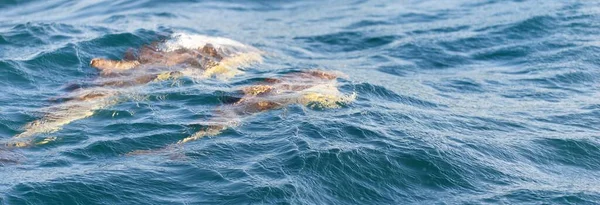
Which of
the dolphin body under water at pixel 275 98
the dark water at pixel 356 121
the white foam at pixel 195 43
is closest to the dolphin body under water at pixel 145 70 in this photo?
the white foam at pixel 195 43

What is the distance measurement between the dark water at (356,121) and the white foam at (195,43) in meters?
0.61

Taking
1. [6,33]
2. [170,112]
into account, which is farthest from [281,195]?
[6,33]

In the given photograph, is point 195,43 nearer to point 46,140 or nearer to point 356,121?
point 356,121

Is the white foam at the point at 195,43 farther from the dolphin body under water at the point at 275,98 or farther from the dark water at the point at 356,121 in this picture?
the dolphin body under water at the point at 275,98

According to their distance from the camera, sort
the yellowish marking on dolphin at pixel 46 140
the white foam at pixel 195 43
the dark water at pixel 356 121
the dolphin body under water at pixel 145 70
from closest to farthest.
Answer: the dark water at pixel 356 121, the yellowish marking on dolphin at pixel 46 140, the dolphin body under water at pixel 145 70, the white foam at pixel 195 43

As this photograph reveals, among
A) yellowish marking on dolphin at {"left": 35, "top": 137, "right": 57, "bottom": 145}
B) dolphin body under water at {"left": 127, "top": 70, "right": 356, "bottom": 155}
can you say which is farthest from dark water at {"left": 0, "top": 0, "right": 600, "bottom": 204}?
dolphin body under water at {"left": 127, "top": 70, "right": 356, "bottom": 155}

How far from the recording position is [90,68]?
1388 centimetres

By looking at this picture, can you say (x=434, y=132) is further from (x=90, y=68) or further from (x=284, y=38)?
(x=284, y=38)

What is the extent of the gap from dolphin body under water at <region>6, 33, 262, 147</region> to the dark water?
0.84ft

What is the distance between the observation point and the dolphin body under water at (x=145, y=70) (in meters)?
11.0

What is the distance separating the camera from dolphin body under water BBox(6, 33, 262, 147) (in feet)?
36.2

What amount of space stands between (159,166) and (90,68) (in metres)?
5.07

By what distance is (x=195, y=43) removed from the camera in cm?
1509

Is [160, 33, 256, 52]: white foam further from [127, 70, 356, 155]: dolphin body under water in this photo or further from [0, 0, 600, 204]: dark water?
[127, 70, 356, 155]: dolphin body under water
